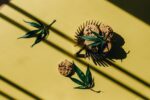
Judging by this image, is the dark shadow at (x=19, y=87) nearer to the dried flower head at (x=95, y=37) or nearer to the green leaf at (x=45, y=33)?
the green leaf at (x=45, y=33)

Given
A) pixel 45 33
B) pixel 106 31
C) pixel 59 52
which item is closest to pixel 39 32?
pixel 45 33

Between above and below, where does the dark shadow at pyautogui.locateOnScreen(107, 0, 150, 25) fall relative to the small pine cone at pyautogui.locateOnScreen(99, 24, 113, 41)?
above

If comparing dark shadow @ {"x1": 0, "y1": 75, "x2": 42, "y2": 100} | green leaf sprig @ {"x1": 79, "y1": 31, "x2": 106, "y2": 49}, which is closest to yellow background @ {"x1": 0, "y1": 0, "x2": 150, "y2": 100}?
dark shadow @ {"x1": 0, "y1": 75, "x2": 42, "y2": 100}

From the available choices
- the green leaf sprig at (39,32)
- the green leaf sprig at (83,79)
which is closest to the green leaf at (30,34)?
the green leaf sprig at (39,32)

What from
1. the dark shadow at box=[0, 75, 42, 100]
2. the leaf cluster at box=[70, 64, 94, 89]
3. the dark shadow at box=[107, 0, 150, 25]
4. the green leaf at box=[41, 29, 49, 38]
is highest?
the dark shadow at box=[107, 0, 150, 25]

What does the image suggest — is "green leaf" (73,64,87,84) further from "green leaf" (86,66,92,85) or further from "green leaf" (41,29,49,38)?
"green leaf" (41,29,49,38)

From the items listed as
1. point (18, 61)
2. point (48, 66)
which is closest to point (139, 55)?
point (48, 66)

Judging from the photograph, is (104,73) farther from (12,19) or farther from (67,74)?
(12,19)
